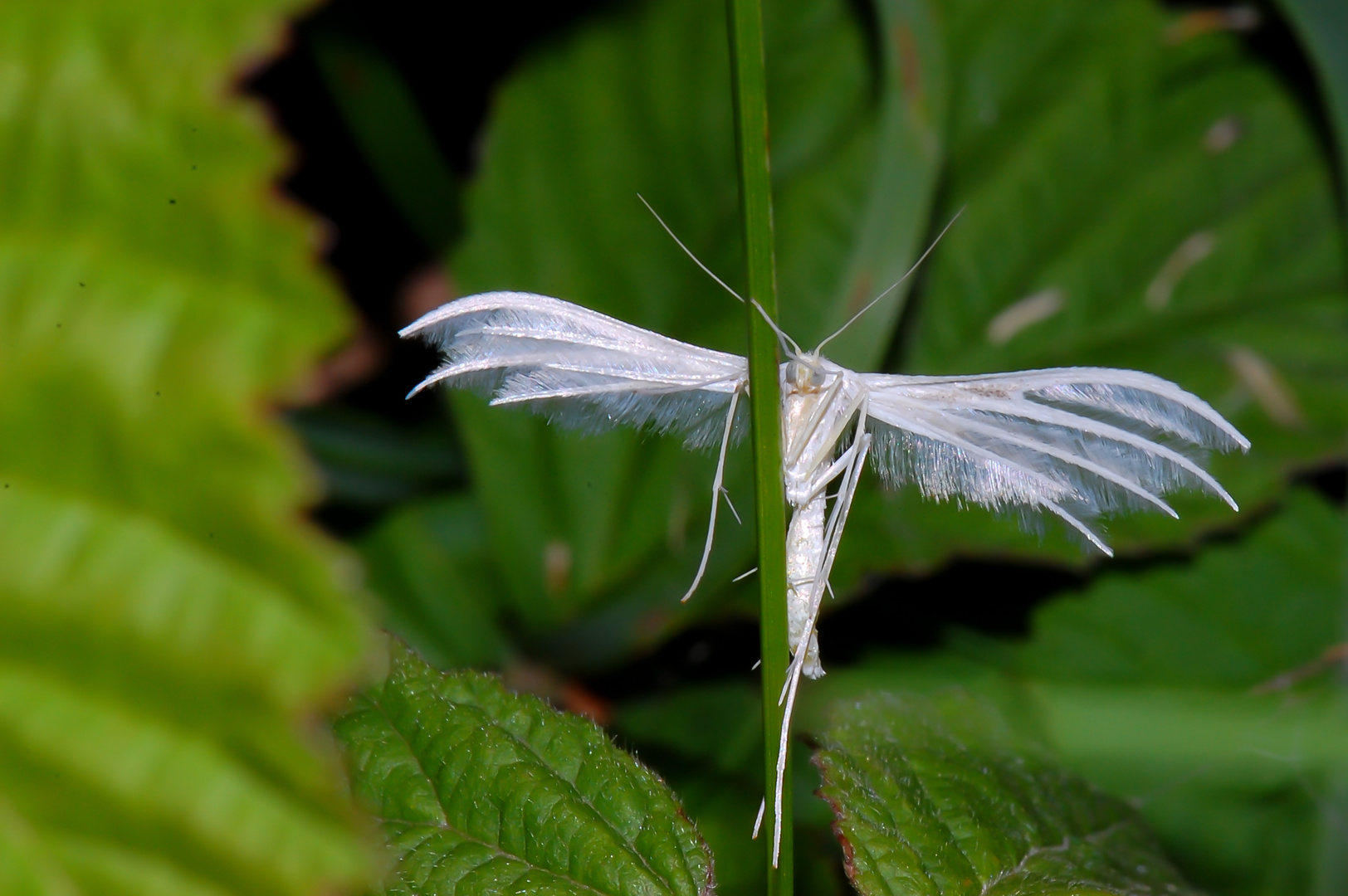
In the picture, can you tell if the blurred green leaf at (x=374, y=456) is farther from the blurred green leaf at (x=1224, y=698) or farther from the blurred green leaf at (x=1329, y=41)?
the blurred green leaf at (x=1329, y=41)

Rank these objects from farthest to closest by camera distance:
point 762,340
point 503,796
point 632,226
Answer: point 632,226 < point 503,796 < point 762,340

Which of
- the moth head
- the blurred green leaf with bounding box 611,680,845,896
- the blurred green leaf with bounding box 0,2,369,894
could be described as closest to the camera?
the blurred green leaf with bounding box 0,2,369,894

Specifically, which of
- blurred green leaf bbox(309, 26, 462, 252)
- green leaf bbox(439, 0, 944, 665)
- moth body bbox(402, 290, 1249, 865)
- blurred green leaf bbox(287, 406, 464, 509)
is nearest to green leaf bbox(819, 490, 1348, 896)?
green leaf bbox(439, 0, 944, 665)

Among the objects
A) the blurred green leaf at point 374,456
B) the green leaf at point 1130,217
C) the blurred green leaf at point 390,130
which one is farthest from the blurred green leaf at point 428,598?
the green leaf at point 1130,217

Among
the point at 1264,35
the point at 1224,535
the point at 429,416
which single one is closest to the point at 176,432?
the point at 429,416

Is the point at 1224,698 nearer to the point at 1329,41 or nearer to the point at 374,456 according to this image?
the point at 1329,41

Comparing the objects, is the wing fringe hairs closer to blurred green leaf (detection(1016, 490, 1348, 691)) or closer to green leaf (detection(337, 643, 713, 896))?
green leaf (detection(337, 643, 713, 896))

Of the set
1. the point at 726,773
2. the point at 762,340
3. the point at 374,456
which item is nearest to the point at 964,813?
the point at 762,340
